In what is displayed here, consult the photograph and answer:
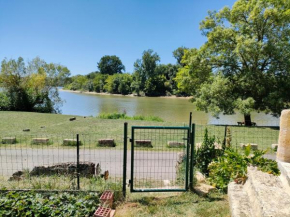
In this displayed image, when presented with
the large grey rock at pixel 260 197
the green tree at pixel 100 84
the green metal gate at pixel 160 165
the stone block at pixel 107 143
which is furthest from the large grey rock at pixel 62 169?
the green tree at pixel 100 84

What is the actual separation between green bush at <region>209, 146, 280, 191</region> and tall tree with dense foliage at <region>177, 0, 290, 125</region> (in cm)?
1329

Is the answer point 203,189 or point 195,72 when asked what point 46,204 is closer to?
point 203,189

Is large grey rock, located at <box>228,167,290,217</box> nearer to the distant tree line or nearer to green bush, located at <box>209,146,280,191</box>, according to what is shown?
green bush, located at <box>209,146,280,191</box>

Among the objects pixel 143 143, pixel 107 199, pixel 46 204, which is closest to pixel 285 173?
pixel 107 199

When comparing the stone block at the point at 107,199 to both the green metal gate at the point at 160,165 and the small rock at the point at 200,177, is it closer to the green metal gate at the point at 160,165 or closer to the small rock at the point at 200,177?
the green metal gate at the point at 160,165

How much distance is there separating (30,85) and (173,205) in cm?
2855

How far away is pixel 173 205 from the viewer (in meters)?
4.25

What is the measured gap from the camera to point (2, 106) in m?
27.0

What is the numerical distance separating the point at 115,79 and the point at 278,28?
6901 centimetres

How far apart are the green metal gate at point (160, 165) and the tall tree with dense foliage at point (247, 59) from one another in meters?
8.72

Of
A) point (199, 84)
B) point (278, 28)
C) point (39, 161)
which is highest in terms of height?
point (278, 28)

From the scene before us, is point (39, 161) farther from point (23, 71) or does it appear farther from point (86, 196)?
point (23, 71)

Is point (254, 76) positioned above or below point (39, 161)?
above

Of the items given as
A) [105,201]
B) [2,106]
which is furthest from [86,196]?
[2,106]
